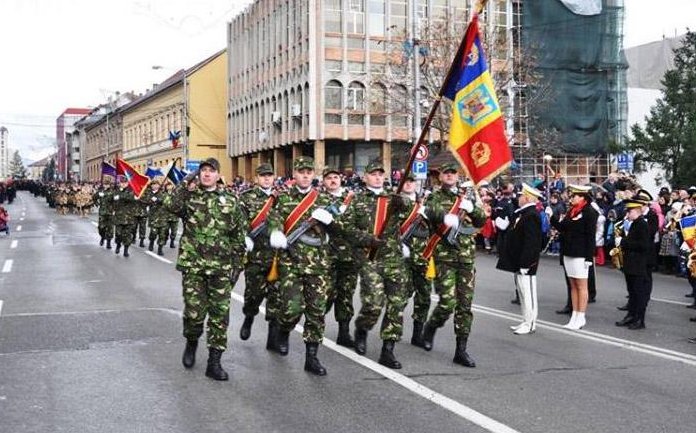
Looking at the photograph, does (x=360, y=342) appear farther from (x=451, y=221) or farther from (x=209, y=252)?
(x=209, y=252)

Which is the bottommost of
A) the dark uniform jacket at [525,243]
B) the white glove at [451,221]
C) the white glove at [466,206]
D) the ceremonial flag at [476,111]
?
the dark uniform jacket at [525,243]

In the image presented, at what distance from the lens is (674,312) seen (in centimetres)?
1166

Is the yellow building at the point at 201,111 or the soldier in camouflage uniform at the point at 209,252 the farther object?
the yellow building at the point at 201,111

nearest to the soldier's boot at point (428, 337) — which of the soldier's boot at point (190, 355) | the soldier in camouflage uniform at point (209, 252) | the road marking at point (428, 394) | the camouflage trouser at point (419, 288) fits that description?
the camouflage trouser at point (419, 288)

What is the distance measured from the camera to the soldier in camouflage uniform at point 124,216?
2117cm

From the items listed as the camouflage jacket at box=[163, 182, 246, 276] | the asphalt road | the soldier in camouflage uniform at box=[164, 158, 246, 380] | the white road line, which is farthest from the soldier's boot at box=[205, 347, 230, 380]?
the white road line

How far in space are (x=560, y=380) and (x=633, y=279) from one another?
372 centimetres

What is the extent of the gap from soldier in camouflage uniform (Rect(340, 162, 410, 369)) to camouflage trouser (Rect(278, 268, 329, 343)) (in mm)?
469

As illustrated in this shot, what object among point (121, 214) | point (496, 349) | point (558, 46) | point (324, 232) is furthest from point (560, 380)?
point (558, 46)

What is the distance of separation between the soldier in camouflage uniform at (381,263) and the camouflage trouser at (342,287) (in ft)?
1.31

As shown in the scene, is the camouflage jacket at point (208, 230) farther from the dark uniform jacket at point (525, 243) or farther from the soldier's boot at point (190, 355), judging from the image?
the dark uniform jacket at point (525, 243)

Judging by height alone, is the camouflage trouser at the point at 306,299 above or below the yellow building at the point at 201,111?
below

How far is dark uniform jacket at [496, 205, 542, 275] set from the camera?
31.4ft

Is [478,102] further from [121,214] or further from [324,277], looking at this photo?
[121,214]
